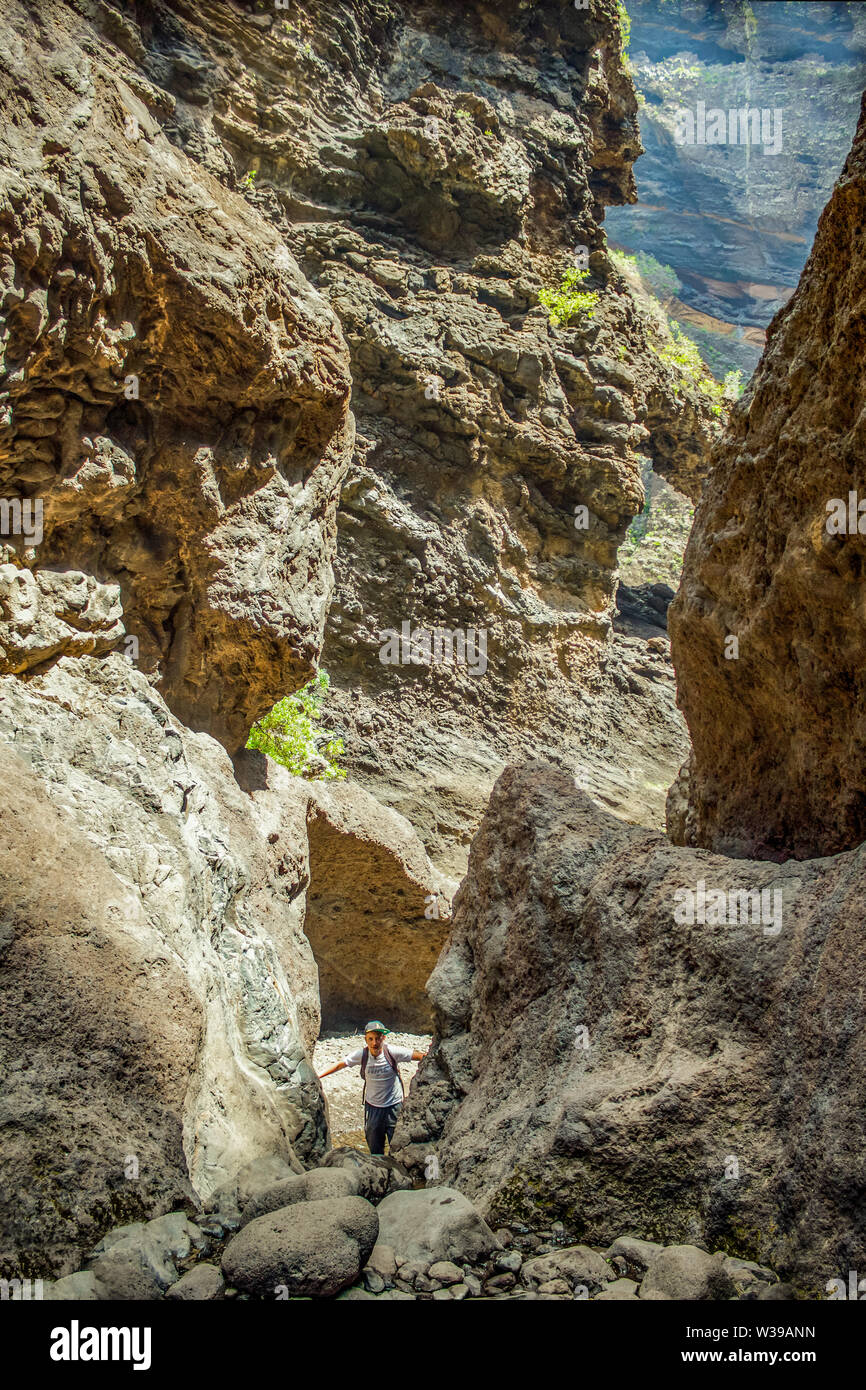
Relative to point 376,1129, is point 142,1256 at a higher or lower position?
higher

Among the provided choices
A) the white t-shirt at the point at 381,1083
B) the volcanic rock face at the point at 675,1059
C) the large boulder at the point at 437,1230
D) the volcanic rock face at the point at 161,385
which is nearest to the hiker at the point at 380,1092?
the white t-shirt at the point at 381,1083

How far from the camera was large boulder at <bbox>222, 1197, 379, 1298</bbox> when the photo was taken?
2.97m

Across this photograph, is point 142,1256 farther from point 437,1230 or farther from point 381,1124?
point 381,1124

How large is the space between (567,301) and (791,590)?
13.6 m

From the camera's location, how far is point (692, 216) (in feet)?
143

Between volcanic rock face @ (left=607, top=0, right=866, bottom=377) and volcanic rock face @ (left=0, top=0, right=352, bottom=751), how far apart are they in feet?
126

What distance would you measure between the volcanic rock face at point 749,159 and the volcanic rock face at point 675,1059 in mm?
42165

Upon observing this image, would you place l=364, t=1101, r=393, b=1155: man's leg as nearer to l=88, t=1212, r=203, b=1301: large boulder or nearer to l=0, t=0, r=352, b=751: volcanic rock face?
l=0, t=0, r=352, b=751: volcanic rock face

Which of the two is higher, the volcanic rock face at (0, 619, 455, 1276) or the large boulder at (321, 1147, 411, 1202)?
the volcanic rock face at (0, 619, 455, 1276)

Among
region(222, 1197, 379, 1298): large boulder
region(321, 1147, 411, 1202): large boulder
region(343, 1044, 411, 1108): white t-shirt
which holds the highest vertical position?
region(222, 1197, 379, 1298): large boulder

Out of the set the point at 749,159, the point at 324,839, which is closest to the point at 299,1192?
the point at 324,839

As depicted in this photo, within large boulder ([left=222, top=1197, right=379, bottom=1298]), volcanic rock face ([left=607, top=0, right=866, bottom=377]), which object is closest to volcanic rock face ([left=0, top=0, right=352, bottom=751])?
large boulder ([left=222, top=1197, right=379, bottom=1298])

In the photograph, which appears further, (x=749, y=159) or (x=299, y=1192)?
(x=749, y=159)

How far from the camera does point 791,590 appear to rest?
14.3 feet
